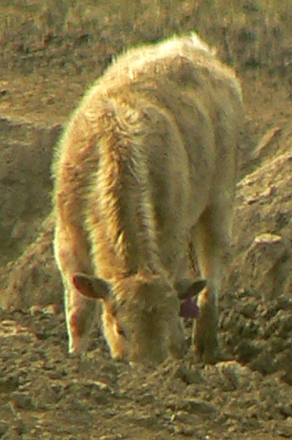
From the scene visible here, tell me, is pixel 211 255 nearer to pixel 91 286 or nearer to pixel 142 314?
pixel 91 286

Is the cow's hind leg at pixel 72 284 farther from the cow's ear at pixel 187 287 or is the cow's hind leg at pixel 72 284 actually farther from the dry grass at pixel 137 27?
the dry grass at pixel 137 27

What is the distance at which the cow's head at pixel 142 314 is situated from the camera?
8352mm

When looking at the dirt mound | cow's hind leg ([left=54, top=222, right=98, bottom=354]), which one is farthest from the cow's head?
the dirt mound

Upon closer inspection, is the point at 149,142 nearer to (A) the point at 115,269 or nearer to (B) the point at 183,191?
(B) the point at 183,191

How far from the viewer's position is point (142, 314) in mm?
8383

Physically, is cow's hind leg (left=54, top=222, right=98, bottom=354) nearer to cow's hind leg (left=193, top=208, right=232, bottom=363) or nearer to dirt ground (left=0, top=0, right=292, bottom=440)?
dirt ground (left=0, top=0, right=292, bottom=440)

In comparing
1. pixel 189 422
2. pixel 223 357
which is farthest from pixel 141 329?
pixel 223 357

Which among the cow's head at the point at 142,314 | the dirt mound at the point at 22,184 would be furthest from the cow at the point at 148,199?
the dirt mound at the point at 22,184

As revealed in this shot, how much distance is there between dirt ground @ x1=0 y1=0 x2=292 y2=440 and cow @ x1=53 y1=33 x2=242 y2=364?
0.27 m

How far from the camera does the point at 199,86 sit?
35.2 ft

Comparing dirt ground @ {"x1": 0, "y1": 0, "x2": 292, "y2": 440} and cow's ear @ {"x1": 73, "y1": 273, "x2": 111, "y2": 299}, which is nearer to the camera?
dirt ground @ {"x1": 0, "y1": 0, "x2": 292, "y2": 440}

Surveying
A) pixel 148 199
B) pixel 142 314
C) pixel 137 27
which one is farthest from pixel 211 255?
pixel 137 27

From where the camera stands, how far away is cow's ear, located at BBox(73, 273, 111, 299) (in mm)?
8719

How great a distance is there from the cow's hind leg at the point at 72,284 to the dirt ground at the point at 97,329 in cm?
22
